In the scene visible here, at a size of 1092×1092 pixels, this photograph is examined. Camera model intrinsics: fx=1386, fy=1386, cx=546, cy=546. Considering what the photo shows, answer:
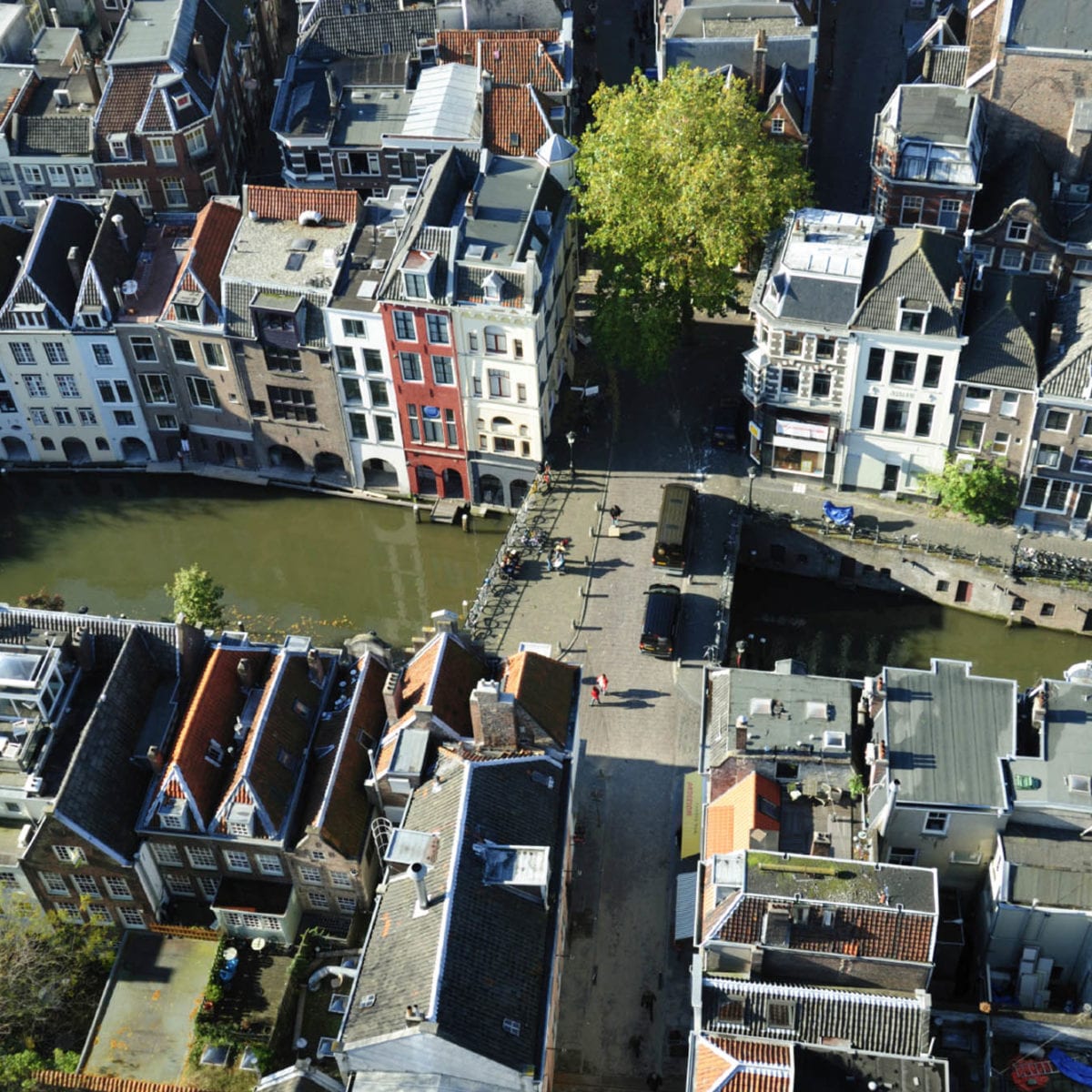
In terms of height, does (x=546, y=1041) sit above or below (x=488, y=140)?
below

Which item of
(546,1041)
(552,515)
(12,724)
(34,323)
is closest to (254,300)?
(34,323)

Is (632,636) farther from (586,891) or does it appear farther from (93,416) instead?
(93,416)

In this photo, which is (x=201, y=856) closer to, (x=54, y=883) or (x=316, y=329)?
(x=54, y=883)

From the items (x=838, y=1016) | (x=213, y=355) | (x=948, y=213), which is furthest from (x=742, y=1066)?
(x=948, y=213)

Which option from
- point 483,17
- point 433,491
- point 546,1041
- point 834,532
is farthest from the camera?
point 483,17

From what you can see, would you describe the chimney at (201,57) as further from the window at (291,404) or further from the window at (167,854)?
the window at (167,854)

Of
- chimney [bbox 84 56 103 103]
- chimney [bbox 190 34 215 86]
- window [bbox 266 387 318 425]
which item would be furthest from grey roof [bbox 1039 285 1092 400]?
chimney [bbox 84 56 103 103]
